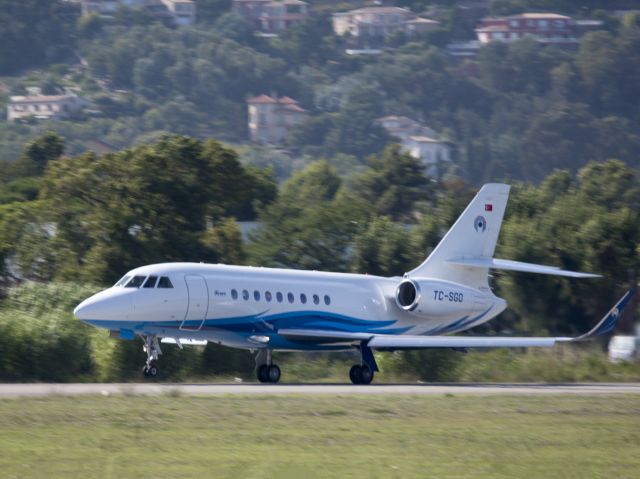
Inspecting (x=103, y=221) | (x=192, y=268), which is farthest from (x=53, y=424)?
(x=103, y=221)

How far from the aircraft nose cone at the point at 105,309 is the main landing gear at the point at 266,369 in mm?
3640

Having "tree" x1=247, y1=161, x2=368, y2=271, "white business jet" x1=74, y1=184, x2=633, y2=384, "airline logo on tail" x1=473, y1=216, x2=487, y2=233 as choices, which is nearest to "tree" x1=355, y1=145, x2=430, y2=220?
"tree" x1=247, y1=161, x2=368, y2=271

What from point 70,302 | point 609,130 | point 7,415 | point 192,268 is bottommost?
point 609,130

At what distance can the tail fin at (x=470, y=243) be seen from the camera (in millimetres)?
31641

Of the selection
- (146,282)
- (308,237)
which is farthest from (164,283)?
(308,237)

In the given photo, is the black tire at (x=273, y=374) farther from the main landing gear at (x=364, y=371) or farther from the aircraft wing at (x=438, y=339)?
the main landing gear at (x=364, y=371)

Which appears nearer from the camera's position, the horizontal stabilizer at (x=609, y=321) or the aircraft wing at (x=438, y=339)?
the horizontal stabilizer at (x=609, y=321)

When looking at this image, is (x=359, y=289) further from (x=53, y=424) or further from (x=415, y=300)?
(x=53, y=424)

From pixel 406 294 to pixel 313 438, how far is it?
13994mm

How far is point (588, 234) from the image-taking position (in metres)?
43.7

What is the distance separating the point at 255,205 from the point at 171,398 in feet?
124

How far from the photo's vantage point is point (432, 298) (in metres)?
30.7

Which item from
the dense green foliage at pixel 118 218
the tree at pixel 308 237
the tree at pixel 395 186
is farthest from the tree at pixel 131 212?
the tree at pixel 395 186

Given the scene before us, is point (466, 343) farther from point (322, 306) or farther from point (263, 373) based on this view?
point (263, 373)
